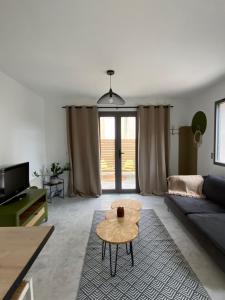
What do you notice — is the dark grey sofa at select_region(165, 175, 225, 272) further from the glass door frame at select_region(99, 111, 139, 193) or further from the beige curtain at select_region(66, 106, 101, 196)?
the beige curtain at select_region(66, 106, 101, 196)

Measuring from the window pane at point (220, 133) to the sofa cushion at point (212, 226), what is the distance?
1386 mm

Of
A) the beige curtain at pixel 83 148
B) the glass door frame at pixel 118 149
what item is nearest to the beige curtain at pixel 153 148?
the glass door frame at pixel 118 149

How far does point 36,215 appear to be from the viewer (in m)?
2.84

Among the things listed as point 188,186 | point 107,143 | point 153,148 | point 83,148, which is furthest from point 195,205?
point 83,148

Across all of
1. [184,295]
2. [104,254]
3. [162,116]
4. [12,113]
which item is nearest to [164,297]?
[184,295]

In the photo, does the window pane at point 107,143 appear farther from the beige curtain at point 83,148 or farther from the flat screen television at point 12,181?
the flat screen television at point 12,181

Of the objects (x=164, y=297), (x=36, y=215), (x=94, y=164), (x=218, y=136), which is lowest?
(x=164, y=297)

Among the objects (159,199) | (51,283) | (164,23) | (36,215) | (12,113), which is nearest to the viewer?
(164,23)

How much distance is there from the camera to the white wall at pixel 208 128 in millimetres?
3367

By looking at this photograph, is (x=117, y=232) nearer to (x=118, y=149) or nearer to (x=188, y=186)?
(x=188, y=186)

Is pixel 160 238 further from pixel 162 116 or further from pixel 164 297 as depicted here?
pixel 162 116

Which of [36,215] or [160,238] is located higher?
[36,215]

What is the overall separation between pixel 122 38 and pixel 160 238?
2494 millimetres

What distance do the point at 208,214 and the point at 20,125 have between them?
327cm
